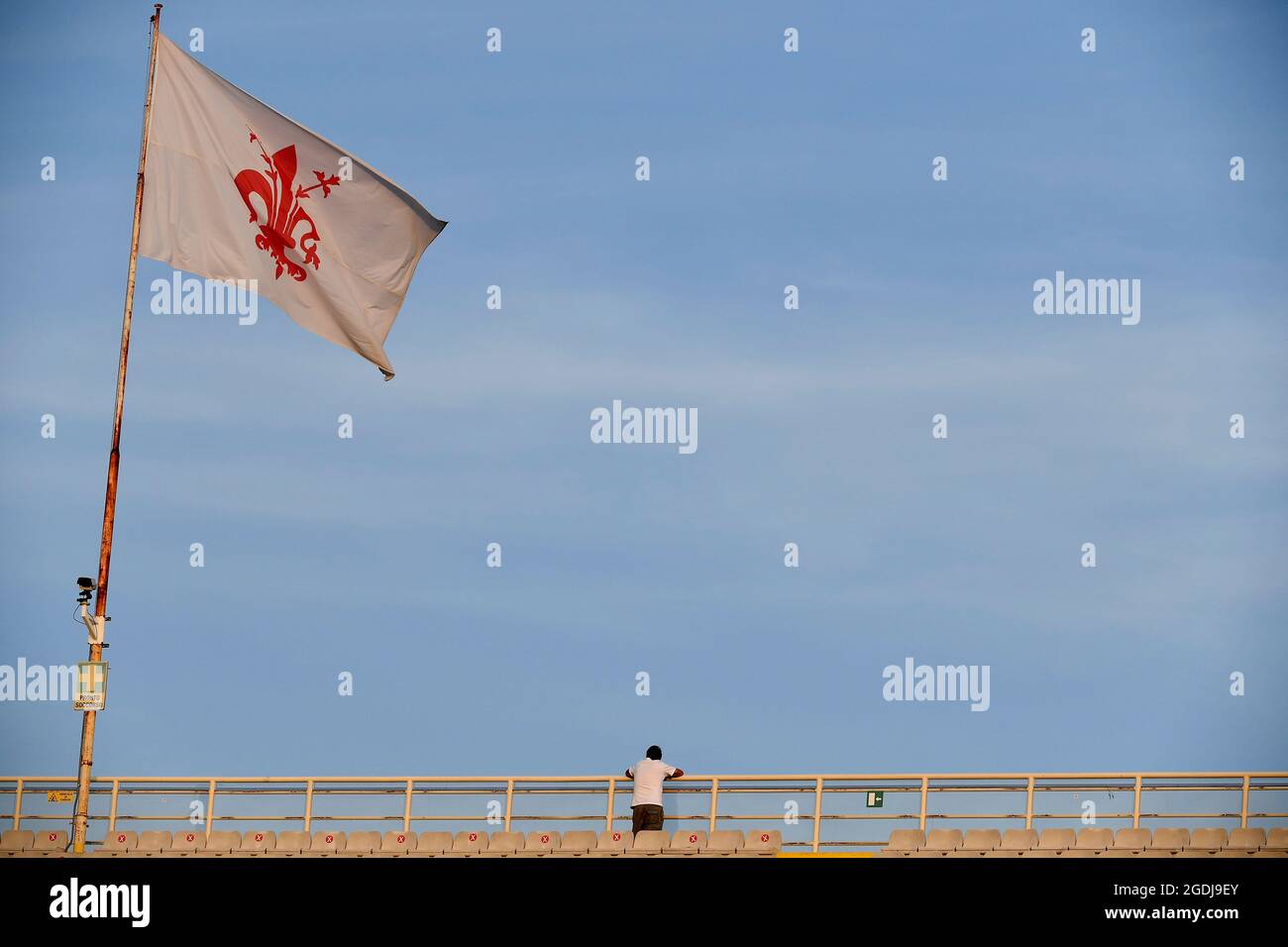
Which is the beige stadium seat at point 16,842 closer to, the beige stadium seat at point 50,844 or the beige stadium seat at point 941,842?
the beige stadium seat at point 50,844

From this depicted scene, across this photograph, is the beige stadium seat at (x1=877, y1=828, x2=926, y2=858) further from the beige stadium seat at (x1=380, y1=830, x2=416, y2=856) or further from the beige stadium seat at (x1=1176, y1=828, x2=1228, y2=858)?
the beige stadium seat at (x1=380, y1=830, x2=416, y2=856)

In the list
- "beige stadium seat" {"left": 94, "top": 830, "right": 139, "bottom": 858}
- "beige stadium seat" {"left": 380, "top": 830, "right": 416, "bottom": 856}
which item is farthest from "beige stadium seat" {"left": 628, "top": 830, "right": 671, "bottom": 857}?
"beige stadium seat" {"left": 94, "top": 830, "right": 139, "bottom": 858}

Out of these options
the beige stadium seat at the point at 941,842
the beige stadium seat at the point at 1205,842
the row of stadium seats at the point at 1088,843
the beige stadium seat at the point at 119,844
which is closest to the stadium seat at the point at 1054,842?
Result: the row of stadium seats at the point at 1088,843

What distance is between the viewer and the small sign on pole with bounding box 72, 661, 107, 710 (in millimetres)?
30922

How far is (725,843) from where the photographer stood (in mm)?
31781

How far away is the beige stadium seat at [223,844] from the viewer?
3278cm

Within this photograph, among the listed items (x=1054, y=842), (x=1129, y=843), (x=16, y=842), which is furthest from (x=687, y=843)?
(x=16, y=842)

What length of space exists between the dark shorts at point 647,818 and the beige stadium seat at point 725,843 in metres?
0.77

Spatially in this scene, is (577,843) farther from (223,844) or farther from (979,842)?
(979,842)

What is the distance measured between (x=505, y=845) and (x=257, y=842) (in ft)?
12.2

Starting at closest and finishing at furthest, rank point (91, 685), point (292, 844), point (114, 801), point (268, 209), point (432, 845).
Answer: point (91, 685), point (432, 845), point (292, 844), point (268, 209), point (114, 801)

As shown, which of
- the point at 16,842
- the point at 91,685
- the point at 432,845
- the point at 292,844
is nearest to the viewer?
the point at 91,685

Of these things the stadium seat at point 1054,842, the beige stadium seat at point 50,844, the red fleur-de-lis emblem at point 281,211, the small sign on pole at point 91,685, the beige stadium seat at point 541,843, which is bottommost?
the beige stadium seat at point 50,844
